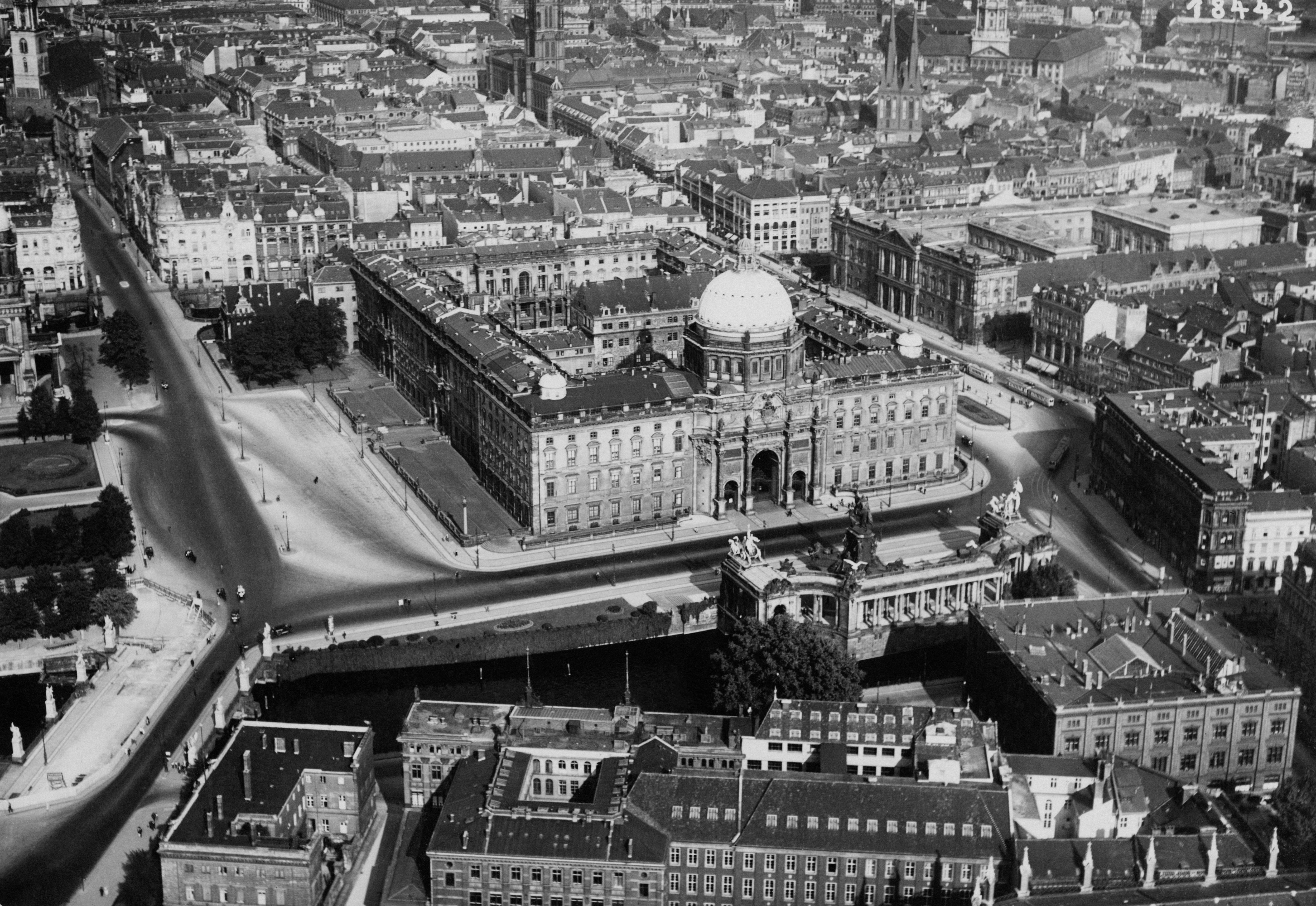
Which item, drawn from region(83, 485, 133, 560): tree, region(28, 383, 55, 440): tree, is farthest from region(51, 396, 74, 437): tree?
region(83, 485, 133, 560): tree

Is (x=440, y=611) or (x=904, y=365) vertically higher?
(x=904, y=365)

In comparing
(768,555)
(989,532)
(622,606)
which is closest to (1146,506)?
(989,532)

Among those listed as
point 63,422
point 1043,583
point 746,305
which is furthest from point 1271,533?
point 63,422

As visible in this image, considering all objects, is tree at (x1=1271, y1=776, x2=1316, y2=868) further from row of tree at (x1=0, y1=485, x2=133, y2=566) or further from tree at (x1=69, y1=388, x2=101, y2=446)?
tree at (x1=69, y1=388, x2=101, y2=446)

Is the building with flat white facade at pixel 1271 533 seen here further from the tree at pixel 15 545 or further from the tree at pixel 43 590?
the tree at pixel 15 545

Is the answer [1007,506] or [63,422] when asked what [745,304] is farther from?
[63,422]

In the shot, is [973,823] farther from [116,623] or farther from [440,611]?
[116,623]
